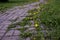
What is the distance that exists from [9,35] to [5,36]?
0.37 feet

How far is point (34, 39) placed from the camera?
3936mm

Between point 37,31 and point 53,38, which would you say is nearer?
point 53,38

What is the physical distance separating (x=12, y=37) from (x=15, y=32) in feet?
1.42

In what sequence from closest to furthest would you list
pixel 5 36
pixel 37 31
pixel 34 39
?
pixel 34 39
pixel 5 36
pixel 37 31

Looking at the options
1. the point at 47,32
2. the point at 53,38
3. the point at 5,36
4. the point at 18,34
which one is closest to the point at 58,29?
the point at 47,32

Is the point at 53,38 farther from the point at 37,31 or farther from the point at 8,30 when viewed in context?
the point at 8,30

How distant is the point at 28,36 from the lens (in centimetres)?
418

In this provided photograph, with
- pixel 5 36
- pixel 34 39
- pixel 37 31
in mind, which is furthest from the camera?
pixel 37 31

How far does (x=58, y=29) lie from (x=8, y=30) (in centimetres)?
135

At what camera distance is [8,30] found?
4832 mm

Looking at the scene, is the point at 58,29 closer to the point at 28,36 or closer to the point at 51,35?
the point at 51,35

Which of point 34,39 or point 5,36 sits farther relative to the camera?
point 5,36

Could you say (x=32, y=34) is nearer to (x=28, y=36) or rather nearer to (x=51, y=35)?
(x=28, y=36)

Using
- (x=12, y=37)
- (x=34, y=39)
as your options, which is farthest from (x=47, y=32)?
(x=12, y=37)
